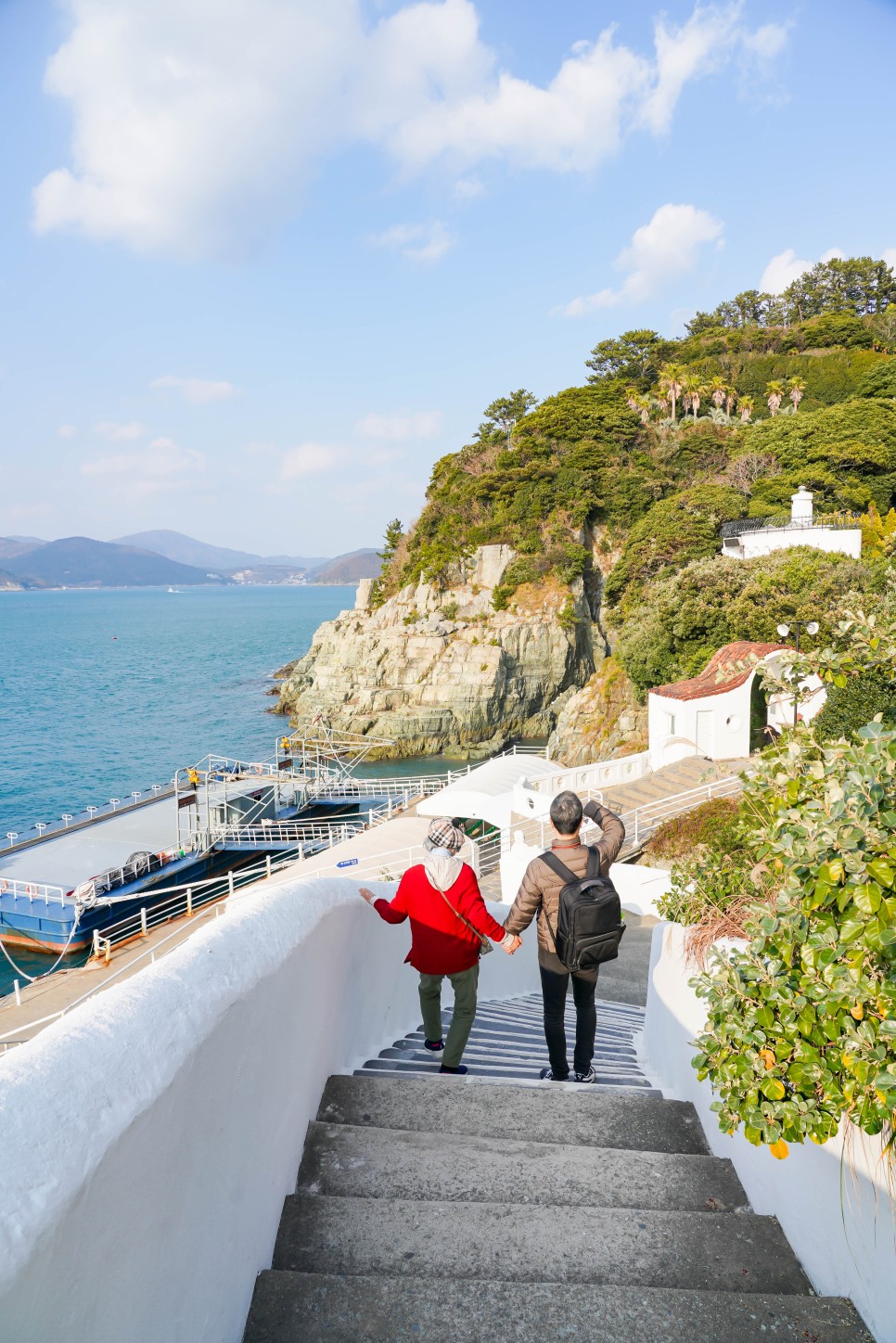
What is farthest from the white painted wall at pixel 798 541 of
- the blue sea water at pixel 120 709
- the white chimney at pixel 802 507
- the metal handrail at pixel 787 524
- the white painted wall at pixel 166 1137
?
the white painted wall at pixel 166 1137

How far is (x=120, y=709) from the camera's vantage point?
59906 mm

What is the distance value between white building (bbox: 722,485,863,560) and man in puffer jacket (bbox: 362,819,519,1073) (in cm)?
3099

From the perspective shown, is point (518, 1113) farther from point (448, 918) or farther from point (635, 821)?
point (635, 821)

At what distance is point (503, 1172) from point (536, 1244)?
461 millimetres

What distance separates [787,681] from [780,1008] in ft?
9.83

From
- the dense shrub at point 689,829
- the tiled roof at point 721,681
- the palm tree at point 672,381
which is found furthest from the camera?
the palm tree at point 672,381

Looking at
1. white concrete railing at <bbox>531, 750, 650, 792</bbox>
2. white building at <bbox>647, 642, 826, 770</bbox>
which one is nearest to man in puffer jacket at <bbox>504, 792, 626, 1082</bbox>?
white concrete railing at <bbox>531, 750, 650, 792</bbox>

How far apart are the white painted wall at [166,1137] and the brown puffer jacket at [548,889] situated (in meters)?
1.44

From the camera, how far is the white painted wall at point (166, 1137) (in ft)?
4.50

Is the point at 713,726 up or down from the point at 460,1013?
down

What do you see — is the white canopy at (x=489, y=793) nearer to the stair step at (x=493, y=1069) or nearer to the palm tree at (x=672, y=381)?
the stair step at (x=493, y=1069)

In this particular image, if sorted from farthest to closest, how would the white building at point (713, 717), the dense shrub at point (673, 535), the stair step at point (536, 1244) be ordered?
the dense shrub at point (673, 535)
the white building at point (713, 717)
the stair step at point (536, 1244)

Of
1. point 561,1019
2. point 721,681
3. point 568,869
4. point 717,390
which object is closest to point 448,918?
point 568,869

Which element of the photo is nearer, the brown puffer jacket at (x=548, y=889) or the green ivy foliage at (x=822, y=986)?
the green ivy foliage at (x=822, y=986)
